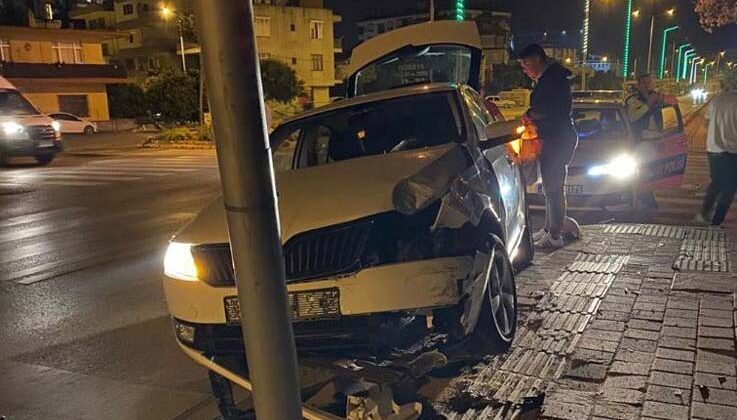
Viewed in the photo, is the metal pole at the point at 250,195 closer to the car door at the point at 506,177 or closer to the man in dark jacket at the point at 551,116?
the car door at the point at 506,177

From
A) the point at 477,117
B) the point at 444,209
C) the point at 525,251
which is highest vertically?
the point at 477,117

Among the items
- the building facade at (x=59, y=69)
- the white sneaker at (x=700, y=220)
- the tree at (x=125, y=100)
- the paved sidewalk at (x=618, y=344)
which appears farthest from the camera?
the tree at (x=125, y=100)

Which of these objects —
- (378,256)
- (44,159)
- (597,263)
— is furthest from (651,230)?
(44,159)

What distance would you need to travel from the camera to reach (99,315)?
229 inches

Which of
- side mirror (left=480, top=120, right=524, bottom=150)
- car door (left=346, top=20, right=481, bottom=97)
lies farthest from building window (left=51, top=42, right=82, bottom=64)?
side mirror (left=480, top=120, right=524, bottom=150)

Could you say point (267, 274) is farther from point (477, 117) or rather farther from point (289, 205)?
point (477, 117)

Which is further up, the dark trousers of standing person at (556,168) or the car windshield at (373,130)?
the car windshield at (373,130)

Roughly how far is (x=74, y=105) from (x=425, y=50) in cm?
4728

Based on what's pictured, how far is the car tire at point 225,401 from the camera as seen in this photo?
12.0 ft

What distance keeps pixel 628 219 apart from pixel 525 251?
306cm

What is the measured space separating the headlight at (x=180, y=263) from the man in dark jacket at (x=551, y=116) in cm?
398

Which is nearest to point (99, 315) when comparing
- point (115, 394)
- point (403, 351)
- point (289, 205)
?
point (115, 394)

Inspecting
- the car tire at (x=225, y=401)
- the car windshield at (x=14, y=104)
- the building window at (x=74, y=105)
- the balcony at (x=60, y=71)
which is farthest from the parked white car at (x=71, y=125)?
the car tire at (x=225, y=401)

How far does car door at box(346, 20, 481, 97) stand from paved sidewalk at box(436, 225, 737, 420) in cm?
218
